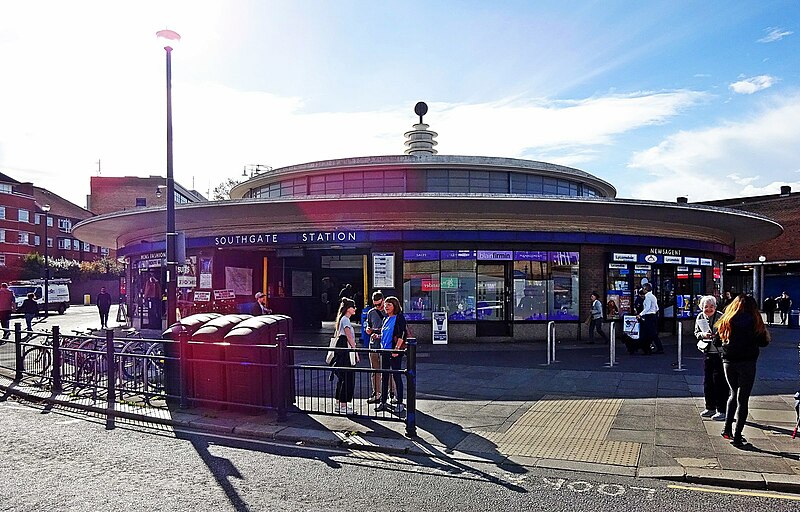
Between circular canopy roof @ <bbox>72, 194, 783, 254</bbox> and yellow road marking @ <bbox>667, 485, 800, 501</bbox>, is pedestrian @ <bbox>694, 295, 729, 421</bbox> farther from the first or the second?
circular canopy roof @ <bbox>72, 194, 783, 254</bbox>

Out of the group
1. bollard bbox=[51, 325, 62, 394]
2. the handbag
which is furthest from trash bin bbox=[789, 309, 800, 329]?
bollard bbox=[51, 325, 62, 394]

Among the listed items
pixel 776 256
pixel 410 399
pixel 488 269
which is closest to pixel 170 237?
pixel 410 399

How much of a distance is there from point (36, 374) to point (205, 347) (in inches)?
187

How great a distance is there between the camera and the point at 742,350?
702cm

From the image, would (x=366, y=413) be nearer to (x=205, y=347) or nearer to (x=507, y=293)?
(x=205, y=347)

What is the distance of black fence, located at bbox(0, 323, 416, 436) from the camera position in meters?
8.48

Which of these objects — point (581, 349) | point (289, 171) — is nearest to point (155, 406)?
point (581, 349)

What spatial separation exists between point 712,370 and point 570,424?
7.20ft

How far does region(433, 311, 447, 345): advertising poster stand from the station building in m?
0.29

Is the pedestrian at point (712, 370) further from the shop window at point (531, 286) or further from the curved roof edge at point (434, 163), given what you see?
the curved roof edge at point (434, 163)

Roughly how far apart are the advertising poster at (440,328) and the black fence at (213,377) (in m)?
6.36

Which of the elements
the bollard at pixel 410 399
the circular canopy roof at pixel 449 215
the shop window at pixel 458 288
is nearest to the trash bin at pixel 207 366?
the bollard at pixel 410 399

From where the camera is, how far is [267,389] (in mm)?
8648

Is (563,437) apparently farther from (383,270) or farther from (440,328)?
(383,270)
